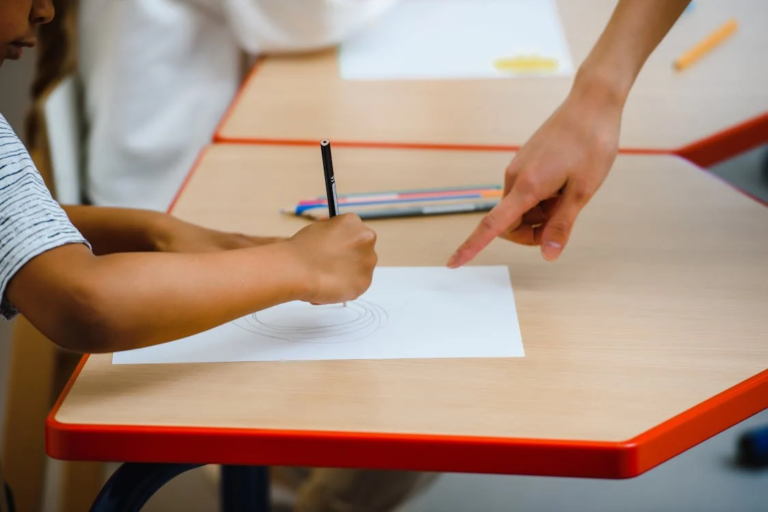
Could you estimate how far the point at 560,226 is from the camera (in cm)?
69

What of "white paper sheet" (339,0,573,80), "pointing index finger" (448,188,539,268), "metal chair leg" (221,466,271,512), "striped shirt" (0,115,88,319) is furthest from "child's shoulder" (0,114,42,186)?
"white paper sheet" (339,0,573,80)

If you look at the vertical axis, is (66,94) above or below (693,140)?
below

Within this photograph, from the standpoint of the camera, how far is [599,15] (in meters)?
1.33

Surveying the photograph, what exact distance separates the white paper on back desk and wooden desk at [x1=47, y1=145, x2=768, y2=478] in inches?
0.5

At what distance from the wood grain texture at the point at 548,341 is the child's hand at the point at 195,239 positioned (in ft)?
0.13

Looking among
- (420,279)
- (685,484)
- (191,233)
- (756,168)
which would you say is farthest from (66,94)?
(756,168)

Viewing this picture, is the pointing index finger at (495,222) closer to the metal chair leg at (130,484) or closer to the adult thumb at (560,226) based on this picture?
the adult thumb at (560,226)

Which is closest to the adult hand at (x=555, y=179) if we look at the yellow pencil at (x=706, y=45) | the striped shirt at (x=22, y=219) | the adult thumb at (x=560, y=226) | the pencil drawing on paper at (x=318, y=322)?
the adult thumb at (x=560, y=226)

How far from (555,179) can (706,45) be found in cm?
63

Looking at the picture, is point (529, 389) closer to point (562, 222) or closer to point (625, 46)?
point (562, 222)

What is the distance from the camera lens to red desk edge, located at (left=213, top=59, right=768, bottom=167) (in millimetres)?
933

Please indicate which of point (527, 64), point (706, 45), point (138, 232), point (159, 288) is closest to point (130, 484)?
point (159, 288)

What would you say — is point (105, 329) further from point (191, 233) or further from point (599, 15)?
point (599, 15)

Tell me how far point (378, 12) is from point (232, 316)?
31.1 inches
